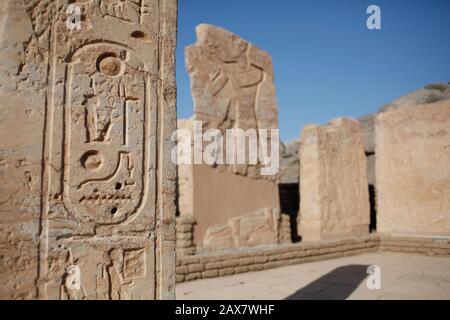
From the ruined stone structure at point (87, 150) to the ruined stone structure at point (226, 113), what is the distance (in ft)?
15.0

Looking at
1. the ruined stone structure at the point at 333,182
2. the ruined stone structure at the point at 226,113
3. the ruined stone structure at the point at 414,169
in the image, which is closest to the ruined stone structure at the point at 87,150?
the ruined stone structure at the point at 226,113

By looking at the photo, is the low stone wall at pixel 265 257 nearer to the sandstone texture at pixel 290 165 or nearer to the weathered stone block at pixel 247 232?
the weathered stone block at pixel 247 232

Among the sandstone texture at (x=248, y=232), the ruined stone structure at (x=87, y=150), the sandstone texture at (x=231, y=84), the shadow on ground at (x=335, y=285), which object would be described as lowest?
the shadow on ground at (x=335, y=285)

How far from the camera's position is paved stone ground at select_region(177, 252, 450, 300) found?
4.63 meters

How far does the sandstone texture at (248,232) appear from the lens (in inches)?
272

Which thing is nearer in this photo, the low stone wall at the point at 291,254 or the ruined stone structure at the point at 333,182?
the low stone wall at the point at 291,254

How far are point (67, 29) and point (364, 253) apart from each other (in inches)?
309

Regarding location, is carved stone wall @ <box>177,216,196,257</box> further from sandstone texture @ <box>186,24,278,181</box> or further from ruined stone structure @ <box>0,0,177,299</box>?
ruined stone structure @ <box>0,0,177,299</box>

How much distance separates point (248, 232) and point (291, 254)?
91 centimetres

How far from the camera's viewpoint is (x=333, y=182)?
926 cm

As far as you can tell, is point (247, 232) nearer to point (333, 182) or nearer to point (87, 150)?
point (333, 182)

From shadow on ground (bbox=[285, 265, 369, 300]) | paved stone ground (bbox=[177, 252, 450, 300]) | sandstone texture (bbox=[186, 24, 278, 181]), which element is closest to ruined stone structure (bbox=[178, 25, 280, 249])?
sandstone texture (bbox=[186, 24, 278, 181])

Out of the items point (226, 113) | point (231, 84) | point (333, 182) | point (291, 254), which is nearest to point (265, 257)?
point (291, 254)
